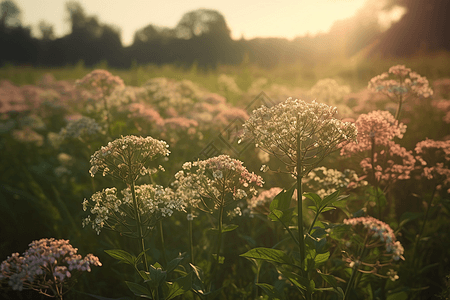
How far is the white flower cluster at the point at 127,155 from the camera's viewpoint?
8.21 feet

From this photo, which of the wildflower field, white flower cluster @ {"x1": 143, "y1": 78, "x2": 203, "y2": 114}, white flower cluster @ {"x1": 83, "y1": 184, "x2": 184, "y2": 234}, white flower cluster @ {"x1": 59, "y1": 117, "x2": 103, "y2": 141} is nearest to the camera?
the wildflower field

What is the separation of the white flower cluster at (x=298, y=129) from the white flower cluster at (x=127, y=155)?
33.6 inches

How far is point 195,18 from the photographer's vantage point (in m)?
101

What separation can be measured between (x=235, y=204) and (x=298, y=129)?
2.72m

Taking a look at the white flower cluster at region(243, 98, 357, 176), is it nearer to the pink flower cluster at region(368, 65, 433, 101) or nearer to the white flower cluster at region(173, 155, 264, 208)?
the white flower cluster at region(173, 155, 264, 208)

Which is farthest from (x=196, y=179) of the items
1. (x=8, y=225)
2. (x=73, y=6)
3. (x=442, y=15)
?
(x=73, y=6)

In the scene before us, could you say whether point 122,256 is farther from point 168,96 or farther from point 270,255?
point 168,96

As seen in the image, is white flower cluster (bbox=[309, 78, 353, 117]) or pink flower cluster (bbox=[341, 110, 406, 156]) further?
white flower cluster (bbox=[309, 78, 353, 117])

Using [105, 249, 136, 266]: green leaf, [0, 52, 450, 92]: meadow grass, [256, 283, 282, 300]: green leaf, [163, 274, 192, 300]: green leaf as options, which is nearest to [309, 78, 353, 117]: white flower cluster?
[256, 283, 282, 300]: green leaf

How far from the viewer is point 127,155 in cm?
259

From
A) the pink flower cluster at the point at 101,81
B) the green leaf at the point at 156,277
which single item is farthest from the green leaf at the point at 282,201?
the pink flower cluster at the point at 101,81

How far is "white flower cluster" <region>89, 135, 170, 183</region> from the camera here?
8.21 feet

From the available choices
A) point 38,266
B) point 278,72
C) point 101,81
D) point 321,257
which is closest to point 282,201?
point 321,257

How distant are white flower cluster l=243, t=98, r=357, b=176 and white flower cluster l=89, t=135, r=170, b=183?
2.80 feet
